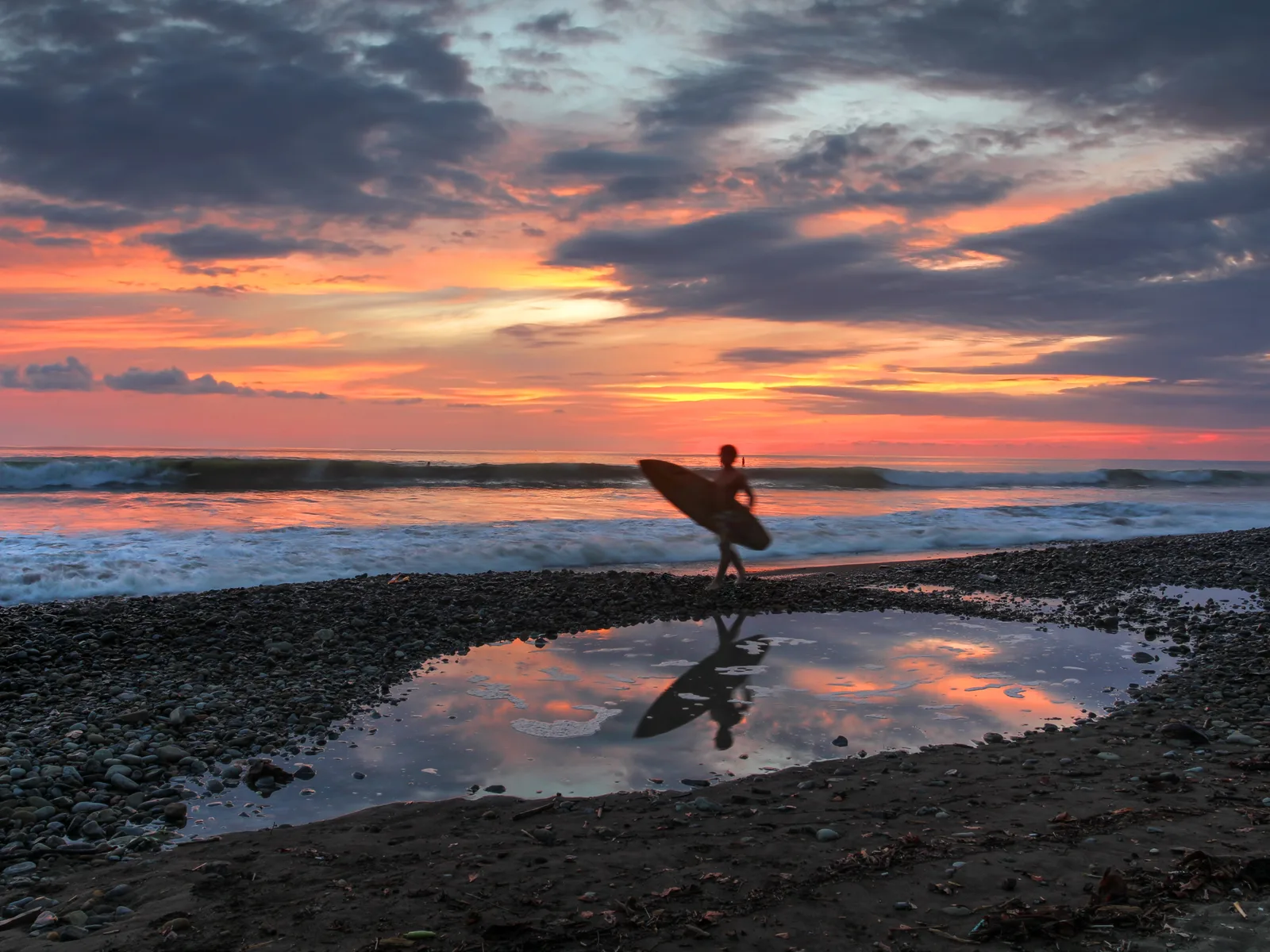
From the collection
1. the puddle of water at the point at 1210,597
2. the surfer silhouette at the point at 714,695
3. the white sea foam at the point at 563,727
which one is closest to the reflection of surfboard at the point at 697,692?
A: the surfer silhouette at the point at 714,695

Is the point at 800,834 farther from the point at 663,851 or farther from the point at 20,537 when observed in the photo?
the point at 20,537

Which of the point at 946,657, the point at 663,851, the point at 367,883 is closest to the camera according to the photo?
the point at 367,883

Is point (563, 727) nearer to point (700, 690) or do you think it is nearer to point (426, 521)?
point (700, 690)

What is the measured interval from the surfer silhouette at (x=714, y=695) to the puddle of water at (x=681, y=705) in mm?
24

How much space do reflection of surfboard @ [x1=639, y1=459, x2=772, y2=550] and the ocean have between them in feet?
2.48

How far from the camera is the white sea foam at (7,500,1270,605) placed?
13172mm

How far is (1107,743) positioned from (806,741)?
2075 millimetres

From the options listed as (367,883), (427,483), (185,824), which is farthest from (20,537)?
(427,483)

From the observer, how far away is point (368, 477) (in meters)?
36.3

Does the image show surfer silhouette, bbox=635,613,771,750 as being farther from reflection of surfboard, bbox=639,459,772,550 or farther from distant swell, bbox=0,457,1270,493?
distant swell, bbox=0,457,1270,493

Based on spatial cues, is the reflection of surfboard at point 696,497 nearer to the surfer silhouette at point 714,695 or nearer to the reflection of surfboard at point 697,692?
the surfer silhouette at point 714,695

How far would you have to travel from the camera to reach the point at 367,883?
12.4 feet

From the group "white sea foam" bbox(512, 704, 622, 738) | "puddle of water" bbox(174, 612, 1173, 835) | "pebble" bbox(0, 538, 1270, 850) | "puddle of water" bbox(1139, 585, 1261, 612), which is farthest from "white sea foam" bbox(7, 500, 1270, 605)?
"white sea foam" bbox(512, 704, 622, 738)

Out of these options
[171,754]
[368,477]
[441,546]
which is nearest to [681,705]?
[171,754]
